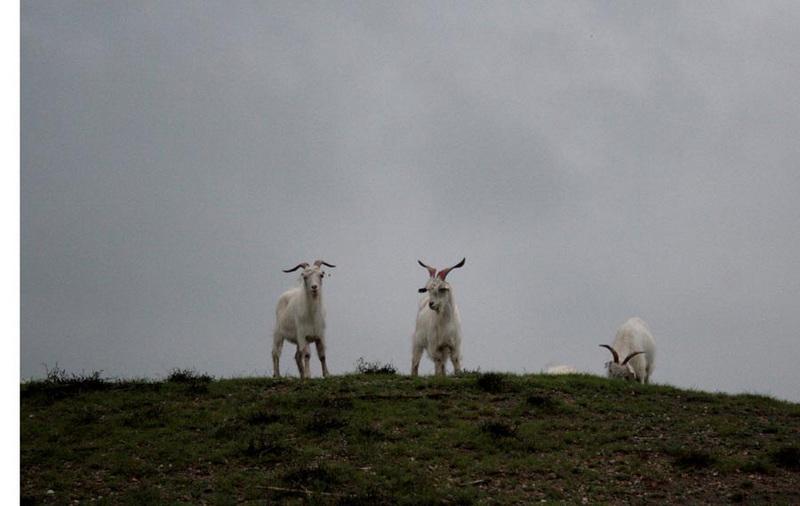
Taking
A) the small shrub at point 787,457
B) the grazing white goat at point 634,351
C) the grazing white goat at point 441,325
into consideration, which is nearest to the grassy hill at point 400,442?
the small shrub at point 787,457

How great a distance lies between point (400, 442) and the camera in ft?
40.2

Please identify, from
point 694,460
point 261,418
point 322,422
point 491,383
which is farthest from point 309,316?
point 694,460

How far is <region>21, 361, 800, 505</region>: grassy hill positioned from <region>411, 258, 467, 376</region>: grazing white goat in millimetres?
1866

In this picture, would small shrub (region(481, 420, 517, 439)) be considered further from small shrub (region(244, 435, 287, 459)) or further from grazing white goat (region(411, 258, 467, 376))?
grazing white goat (region(411, 258, 467, 376))

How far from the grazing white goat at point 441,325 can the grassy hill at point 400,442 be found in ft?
6.12

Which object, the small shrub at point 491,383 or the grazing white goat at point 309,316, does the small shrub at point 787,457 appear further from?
the grazing white goat at point 309,316

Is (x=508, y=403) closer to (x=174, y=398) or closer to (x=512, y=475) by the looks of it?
(x=512, y=475)

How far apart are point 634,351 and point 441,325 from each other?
737 centimetres

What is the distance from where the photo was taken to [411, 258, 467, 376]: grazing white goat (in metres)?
17.8

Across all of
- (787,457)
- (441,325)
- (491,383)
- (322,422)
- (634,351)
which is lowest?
(787,457)

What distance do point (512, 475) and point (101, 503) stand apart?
5.58 metres

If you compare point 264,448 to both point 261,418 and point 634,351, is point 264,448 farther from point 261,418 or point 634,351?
point 634,351
